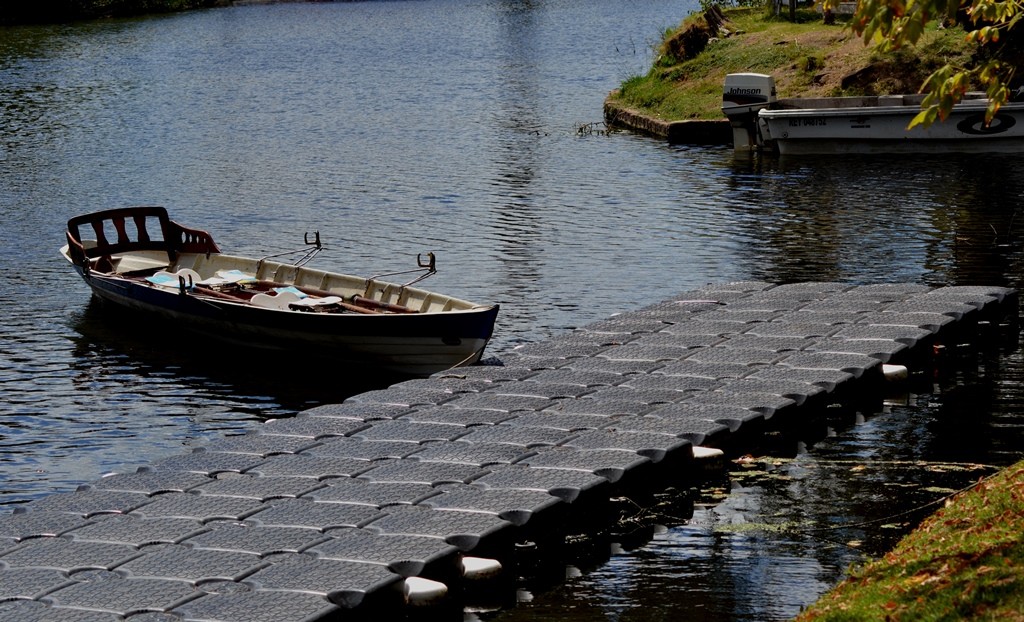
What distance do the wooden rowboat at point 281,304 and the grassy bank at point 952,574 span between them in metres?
9.94

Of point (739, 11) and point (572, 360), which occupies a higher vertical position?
point (739, 11)

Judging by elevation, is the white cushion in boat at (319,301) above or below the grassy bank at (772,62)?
below

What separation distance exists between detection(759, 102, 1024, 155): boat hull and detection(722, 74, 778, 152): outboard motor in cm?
69

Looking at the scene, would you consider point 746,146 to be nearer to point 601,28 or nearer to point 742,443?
point 742,443

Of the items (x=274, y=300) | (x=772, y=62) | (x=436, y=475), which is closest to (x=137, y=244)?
(x=274, y=300)

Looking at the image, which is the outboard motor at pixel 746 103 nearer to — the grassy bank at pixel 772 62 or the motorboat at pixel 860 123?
the motorboat at pixel 860 123

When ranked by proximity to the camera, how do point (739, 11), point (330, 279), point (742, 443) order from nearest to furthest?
1. point (742, 443)
2. point (330, 279)
3. point (739, 11)

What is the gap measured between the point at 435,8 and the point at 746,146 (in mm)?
89597

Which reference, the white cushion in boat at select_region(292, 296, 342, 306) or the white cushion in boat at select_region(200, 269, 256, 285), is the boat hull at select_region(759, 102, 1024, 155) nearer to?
the white cushion in boat at select_region(200, 269, 256, 285)

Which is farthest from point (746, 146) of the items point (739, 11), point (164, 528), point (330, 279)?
point (164, 528)

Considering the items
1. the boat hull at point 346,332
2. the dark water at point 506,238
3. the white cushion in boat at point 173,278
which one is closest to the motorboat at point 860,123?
the dark water at point 506,238

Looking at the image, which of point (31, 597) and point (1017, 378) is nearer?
point (31, 597)

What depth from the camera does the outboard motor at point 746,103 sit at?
43.6m

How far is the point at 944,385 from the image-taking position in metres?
20.1
